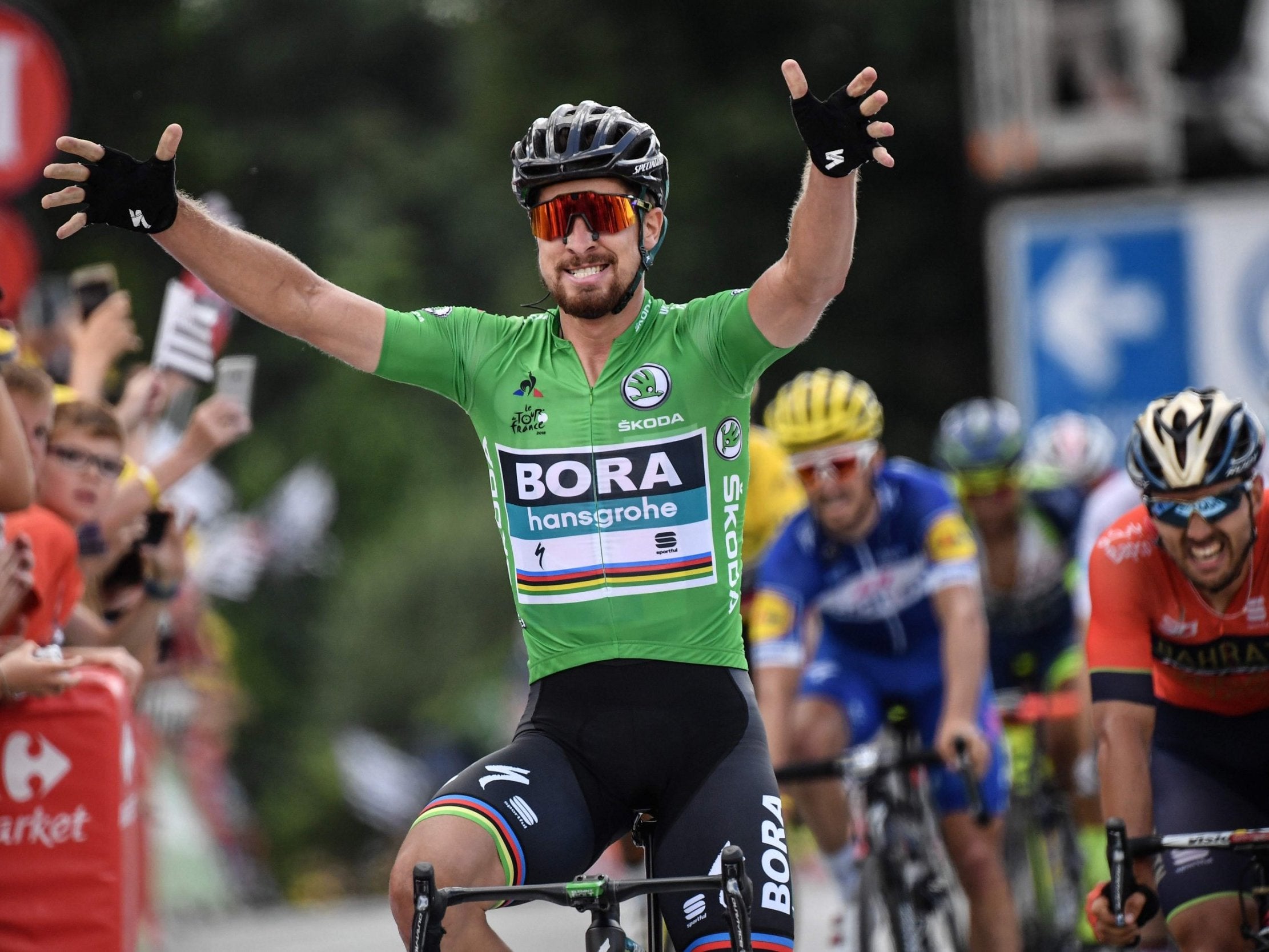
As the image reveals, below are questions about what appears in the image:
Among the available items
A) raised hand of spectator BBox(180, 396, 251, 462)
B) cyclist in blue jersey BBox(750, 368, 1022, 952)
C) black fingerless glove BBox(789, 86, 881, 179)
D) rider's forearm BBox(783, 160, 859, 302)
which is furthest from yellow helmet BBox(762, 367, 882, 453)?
black fingerless glove BBox(789, 86, 881, 179)

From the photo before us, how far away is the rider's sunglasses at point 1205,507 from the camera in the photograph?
17.4 feet

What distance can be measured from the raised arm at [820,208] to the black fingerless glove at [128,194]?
1.42m

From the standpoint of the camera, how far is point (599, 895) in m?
4.25

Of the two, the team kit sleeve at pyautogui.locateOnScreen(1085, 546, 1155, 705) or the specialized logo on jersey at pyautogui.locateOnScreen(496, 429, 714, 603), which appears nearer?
the specialized logo on jersey at pyautogui.locateOnScreen(496, 429, 714, 603)

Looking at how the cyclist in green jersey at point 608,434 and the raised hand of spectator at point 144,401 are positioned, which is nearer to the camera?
the cyclist in green jersey at point 608,434

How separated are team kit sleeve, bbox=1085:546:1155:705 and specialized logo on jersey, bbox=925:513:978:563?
212cm

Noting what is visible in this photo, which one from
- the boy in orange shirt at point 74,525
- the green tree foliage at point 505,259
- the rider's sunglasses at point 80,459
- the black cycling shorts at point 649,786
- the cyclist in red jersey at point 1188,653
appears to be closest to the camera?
the black cycling shorts at point 649,786

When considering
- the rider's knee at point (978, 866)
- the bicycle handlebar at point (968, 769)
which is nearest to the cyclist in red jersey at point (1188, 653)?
the bicycle handlebar at point (968, 769)

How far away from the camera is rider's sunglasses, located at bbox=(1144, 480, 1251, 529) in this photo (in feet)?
17.4

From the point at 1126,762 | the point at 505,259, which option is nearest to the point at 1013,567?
the point at 1126,762

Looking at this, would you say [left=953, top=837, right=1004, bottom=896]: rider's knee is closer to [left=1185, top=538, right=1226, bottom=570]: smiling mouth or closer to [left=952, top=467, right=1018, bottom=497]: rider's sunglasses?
[left=952, top=467, right=1018, bottom=497]: rider's sunglasses

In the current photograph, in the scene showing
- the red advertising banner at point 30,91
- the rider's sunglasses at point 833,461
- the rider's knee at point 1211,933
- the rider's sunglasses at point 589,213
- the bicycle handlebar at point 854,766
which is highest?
the red advertising banner at point 30,91

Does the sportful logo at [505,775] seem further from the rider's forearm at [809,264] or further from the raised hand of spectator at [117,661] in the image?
the raised hand of spectator at [117,661]

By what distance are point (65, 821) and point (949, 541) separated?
11.6 feet
